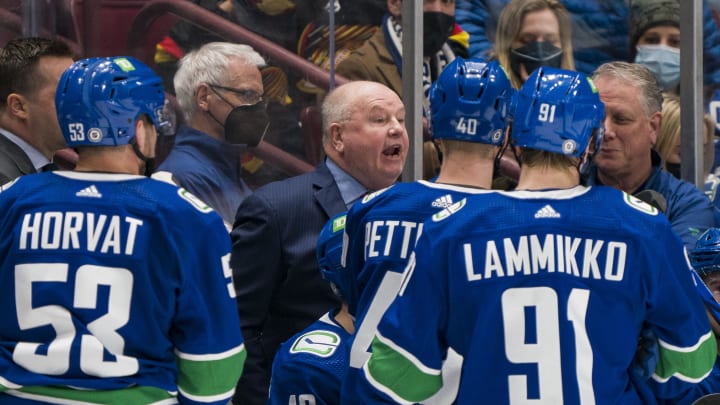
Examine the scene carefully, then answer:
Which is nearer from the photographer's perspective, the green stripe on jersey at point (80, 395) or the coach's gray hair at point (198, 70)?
the green stripe on jersey at point (80, 395)

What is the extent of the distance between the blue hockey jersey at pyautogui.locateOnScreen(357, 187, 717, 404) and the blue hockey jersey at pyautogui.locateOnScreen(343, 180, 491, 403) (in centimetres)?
26

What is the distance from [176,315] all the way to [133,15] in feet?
7.17

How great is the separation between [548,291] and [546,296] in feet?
0.04

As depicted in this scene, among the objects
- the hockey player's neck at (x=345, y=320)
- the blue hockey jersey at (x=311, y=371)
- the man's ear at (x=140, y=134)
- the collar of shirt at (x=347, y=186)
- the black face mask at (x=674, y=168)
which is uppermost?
the man's ear at (x=140, y=134)

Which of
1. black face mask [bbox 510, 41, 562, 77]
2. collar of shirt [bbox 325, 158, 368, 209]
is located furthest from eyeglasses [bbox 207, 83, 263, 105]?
black face mask [bbox 510, 41, 562, 77]

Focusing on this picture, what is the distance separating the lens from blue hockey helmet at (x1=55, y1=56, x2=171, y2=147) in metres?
2.70

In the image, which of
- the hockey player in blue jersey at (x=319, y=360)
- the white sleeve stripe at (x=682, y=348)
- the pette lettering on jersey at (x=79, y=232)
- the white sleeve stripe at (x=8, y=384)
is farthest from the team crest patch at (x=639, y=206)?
the white sleeve stripe at (x=8, y=384)

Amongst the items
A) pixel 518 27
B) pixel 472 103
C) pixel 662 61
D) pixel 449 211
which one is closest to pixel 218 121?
pixel 518 27

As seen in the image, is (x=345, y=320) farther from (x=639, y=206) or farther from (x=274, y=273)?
(x=639, y=206)

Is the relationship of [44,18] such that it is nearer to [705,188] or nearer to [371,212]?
[371,212]

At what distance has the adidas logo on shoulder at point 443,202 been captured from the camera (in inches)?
108

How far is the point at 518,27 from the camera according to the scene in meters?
4.91

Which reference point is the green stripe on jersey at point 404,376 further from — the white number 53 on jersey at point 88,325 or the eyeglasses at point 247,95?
the eyeglasses at point 247,95

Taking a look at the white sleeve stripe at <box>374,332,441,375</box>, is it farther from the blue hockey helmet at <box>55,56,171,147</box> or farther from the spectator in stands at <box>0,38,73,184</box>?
the spectator in stands at <box>0,38,73,184</box>
